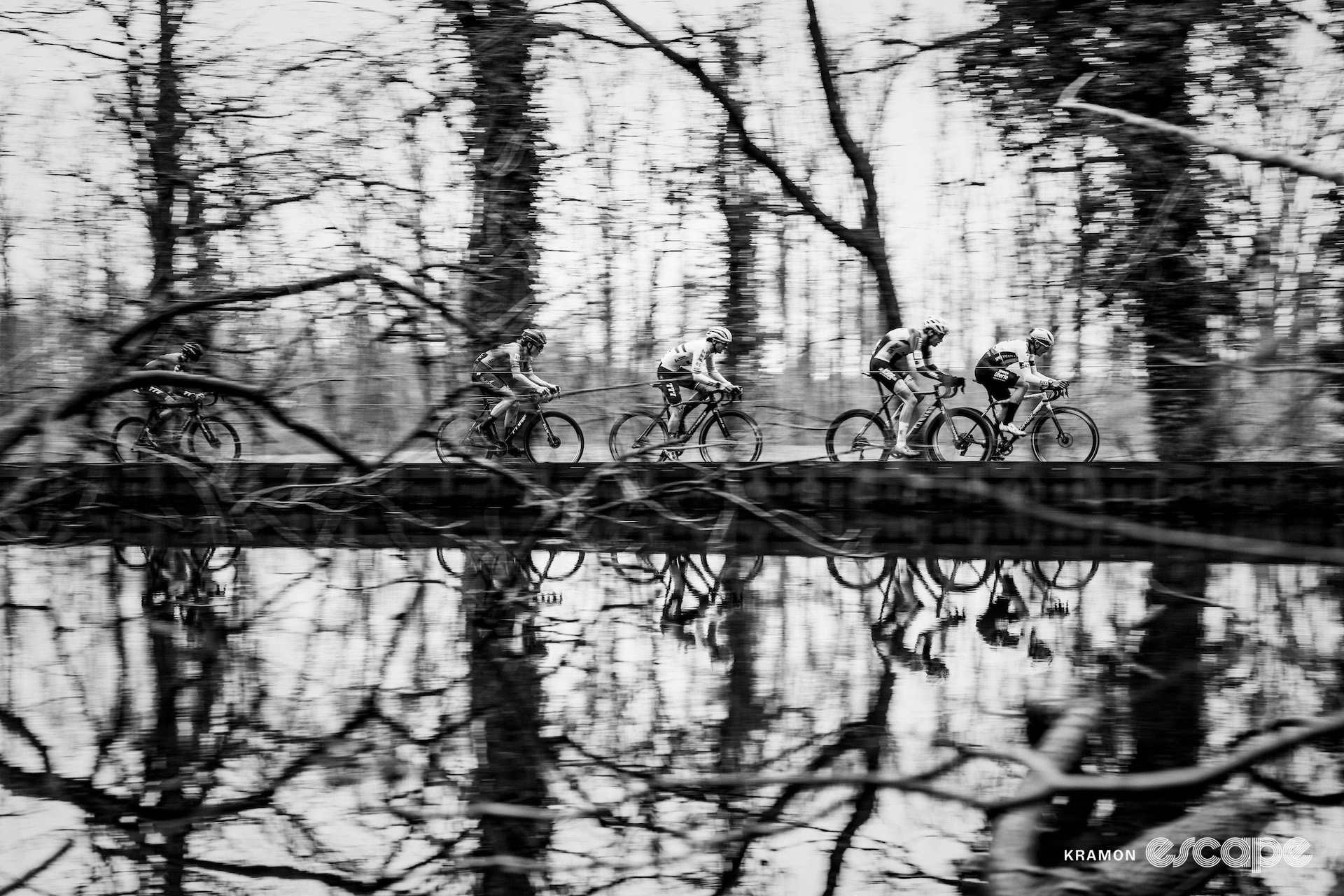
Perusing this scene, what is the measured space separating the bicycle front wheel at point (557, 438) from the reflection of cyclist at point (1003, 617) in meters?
5.04

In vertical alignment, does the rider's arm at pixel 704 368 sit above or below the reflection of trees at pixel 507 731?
above

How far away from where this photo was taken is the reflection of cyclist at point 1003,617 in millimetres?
5168

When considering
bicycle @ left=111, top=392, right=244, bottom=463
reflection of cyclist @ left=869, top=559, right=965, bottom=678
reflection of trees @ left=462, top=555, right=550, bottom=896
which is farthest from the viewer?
reflection of cyclist @ left=869, top=559, right=965, bottom=678

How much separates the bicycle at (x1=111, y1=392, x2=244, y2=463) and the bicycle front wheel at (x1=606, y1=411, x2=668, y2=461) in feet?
10.3

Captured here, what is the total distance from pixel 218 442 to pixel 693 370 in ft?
12.5

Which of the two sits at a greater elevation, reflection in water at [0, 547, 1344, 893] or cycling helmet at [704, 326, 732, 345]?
cycling helmet at [704, 326, 732, 345]

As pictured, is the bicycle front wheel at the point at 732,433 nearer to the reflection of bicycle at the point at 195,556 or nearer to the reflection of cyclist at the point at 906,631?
the reflection of cyclist at the point at 906,631

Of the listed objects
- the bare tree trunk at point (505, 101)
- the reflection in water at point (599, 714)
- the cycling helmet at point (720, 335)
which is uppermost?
the bare tree trunk at point (505, 101)

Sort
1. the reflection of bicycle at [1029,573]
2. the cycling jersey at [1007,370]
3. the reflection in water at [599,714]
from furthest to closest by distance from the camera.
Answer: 1. the cycling jersey at [1007,370]
2. the reflection of bicycle at [1029,573]
3. the reflection in water at [599,714]

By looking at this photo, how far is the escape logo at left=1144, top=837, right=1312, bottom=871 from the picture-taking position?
259 centimetres

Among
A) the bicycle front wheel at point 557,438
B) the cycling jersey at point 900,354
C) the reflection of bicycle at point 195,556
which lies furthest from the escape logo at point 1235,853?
the bicycle front wheel at point 557,438

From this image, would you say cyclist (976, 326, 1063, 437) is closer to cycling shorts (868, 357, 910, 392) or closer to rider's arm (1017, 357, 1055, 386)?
rider's arm (1017, 357, 1055, 386)

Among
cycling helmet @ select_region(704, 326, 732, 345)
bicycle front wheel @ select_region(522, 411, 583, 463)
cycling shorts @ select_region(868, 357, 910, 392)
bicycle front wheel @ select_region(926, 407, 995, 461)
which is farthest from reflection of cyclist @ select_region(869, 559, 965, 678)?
bicycle front wheel @ select_region(522, 411, 583, 463)

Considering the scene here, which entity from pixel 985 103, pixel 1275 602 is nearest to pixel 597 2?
pixel 985 103
